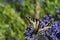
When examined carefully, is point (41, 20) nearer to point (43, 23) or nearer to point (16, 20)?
point (43, 23)

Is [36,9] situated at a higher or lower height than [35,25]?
higher

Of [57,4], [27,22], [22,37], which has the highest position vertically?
[57,4]

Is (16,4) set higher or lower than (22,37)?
higher

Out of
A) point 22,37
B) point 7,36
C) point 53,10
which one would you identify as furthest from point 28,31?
point 53,10

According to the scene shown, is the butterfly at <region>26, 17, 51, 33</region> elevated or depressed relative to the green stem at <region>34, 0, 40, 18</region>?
depressed

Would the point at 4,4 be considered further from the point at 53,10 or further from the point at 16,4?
the point at 53,10

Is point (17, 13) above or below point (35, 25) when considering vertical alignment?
above

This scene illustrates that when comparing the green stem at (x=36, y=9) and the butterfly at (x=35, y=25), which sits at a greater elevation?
the green stem at (x=36, y=9)
